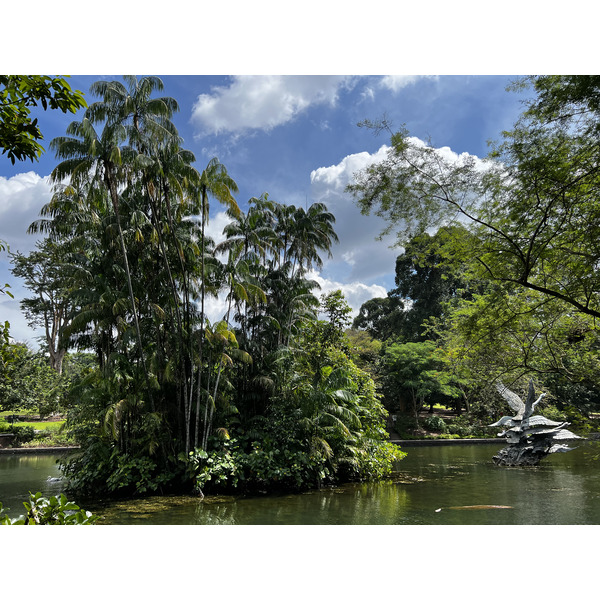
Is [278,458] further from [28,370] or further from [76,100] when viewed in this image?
[28,370]

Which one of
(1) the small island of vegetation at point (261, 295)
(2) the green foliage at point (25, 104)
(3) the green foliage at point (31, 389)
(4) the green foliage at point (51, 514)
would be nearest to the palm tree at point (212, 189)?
(1) the small island of vegetation at point (261, 295)

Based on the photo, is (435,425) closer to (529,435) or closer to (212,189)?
(529,435)

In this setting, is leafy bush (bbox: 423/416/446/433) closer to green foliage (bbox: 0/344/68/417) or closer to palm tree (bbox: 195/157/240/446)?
palm tree (bbox: 195/157/240/446)

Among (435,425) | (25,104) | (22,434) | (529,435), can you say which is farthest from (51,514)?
(435,425)

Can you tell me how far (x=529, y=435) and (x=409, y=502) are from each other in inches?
245

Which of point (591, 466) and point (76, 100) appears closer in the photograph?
point (76, 100)

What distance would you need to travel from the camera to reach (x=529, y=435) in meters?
11.7

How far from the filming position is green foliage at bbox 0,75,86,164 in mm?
2545

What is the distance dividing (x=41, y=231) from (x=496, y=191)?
9.68 m

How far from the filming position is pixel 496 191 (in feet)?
17.0

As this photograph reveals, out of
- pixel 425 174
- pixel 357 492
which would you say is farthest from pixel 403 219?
pixel 357 492

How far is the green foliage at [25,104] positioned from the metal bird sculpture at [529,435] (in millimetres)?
11702

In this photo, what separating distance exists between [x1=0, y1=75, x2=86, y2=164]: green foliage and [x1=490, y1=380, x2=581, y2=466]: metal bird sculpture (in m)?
11.7

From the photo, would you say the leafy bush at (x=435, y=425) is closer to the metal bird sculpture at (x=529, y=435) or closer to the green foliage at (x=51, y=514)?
the metal bird sculpture at (x=529, y=435)
